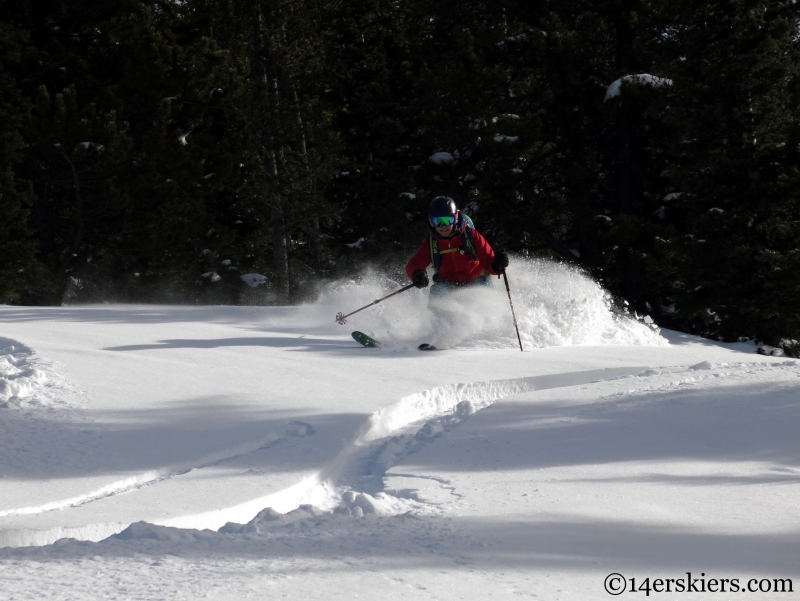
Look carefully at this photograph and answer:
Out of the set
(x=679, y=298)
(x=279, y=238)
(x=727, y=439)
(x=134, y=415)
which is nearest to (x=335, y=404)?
(x=134, y=415)

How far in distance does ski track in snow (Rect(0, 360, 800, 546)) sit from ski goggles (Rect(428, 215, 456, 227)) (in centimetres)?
252

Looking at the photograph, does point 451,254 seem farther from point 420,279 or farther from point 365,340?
point 365,340

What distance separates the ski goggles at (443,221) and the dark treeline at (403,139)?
A: 683cm

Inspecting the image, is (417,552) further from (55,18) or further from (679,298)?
(55,18)

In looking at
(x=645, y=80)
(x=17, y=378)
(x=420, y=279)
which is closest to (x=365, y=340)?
(x=420, y=279)

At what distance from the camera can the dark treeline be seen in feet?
46.2

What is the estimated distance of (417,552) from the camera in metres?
3.02

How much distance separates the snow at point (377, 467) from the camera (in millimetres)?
2863

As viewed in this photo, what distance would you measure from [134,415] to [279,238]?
56.7 ft

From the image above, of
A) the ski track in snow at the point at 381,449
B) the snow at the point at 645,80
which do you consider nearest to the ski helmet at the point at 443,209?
the ski track in snow at the point at 381,449

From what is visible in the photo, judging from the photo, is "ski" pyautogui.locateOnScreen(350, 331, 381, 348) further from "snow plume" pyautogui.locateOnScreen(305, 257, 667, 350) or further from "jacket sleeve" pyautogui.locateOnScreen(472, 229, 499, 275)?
"jacket sleeve" pyautogui.locateOnScreen(472, 229, 499, 275)

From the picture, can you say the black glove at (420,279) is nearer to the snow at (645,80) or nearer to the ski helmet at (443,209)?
the ski helmet at (443,209)

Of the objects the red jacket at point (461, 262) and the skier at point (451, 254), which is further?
the red jacket at point (461, 262)

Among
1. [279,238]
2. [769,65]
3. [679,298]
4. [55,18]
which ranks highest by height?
[55,18]
